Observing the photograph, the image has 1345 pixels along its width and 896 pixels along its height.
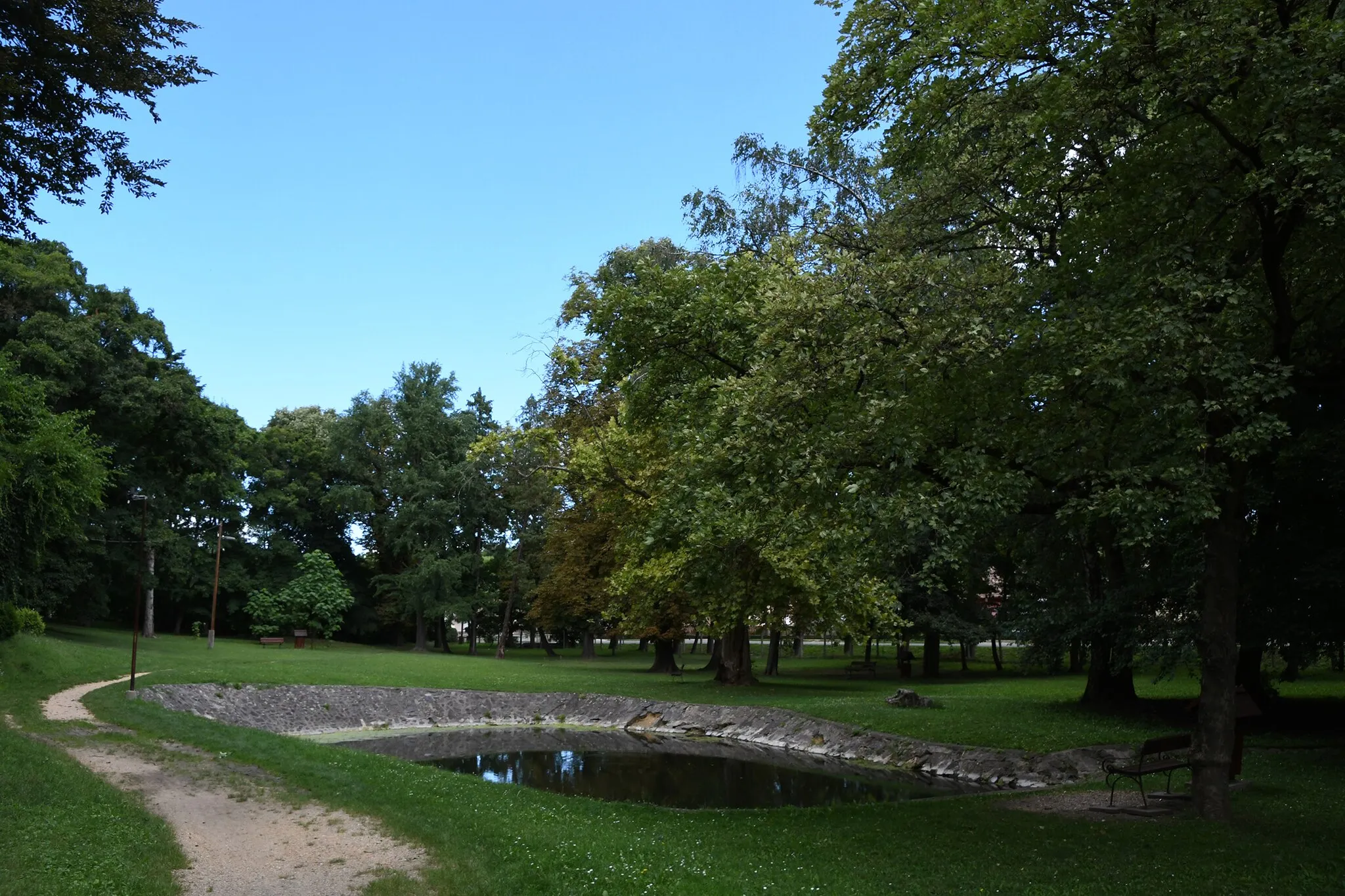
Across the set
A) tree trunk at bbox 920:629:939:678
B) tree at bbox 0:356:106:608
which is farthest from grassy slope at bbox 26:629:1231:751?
tree at bbox 0:356:106:608

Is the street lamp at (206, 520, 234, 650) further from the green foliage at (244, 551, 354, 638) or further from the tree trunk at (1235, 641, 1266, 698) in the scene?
the tree trunk at (1235, 641, 1266, 698)

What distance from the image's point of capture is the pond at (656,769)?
18.2 metres

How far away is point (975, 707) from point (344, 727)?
1757 centimetres

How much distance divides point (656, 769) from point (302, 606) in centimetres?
3832

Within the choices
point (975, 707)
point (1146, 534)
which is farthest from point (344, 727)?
point (1146, 534)

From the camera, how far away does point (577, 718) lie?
29.8 m

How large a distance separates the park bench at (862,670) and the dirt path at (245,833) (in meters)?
34.1

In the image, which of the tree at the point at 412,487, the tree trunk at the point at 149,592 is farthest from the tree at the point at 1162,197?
the tree at the point at 412,487

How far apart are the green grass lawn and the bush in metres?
8.42

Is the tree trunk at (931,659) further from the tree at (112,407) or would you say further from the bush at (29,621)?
the bush at (29,621)

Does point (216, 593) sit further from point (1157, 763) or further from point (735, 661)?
point (1157, 763)

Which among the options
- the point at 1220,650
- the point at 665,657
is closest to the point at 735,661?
the point at 665,657

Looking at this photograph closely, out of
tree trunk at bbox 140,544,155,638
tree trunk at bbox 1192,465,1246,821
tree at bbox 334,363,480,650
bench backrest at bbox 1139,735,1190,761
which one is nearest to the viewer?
tree trunk at bbox 1192,465,1246,821

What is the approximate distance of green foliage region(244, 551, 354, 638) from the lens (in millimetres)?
53562
